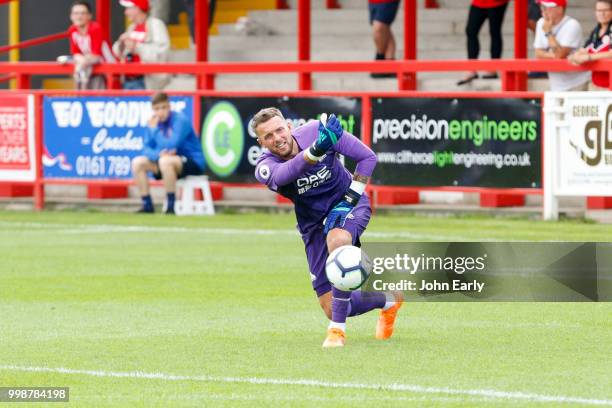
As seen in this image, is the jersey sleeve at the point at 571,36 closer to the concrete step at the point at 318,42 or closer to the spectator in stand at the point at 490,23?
the spectator in stand at the point at 490,23

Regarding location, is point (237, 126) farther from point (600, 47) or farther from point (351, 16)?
point (351, 16)

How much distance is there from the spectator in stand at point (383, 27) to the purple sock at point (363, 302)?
11990 millimetres

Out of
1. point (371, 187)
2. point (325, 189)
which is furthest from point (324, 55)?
point (325, 189)

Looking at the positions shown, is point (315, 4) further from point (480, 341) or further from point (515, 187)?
point (480, 341)

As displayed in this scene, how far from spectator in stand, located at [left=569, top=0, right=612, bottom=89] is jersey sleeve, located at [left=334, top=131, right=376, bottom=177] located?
8.75 m

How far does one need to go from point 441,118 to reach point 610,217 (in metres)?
2.25

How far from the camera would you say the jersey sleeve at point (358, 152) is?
966 centimetres

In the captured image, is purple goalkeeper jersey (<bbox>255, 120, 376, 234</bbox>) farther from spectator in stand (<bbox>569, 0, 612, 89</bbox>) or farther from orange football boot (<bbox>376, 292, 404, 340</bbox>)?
spectator in stand (<bbox>569, 0, 612, 89</bbox>)

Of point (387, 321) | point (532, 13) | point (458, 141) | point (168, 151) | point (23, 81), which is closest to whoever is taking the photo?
point (387, 321)

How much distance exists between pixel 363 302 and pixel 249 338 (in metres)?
0.78

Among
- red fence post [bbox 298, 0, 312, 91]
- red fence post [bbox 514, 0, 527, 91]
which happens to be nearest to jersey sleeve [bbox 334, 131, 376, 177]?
red fence post [bbox 514, 0, 527, 91]

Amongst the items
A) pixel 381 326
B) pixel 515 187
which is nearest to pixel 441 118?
pixel 515 187

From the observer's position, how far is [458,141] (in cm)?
1859

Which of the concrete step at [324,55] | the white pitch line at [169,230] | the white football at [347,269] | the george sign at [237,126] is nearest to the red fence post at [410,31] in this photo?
the concrete step at [324,55]
